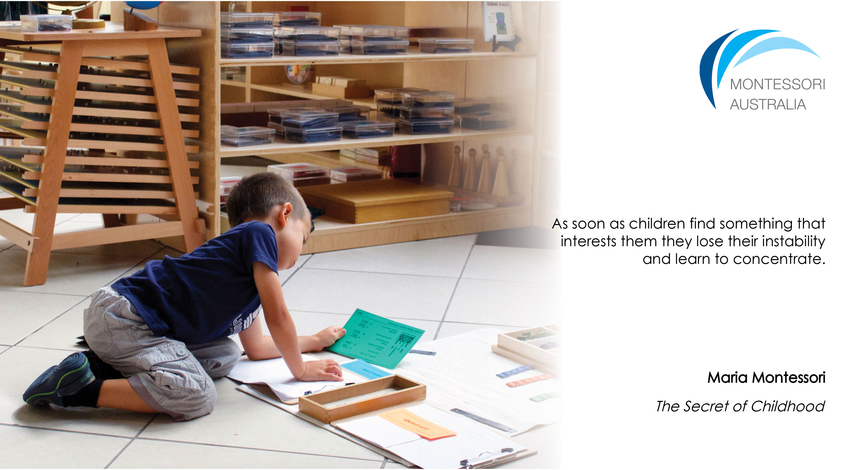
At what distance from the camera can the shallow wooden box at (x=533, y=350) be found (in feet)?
7.09

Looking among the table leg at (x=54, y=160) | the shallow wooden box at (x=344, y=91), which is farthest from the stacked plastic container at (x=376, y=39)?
the table leg at (x=54, y=160)

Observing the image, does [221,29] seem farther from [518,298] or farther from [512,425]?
[512,425]

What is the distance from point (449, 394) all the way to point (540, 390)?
0.73ft

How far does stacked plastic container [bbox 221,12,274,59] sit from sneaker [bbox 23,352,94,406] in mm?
1584

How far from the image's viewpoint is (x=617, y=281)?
1.80m

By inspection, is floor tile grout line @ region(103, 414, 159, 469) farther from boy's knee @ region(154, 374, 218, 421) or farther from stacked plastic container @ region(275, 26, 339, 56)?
stacked plastic container @ region(275, 26, 339, 56)

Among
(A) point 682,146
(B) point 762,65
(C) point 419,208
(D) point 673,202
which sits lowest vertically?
(C) point 419,208

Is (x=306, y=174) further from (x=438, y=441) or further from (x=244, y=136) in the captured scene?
(x=438, y=441)

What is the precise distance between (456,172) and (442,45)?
2.31ft

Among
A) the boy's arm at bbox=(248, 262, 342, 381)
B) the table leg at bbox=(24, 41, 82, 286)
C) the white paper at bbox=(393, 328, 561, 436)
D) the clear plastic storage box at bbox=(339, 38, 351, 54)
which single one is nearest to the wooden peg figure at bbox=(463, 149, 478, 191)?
the clear plastic storage box at bbox=(339, 38, 351, 54)

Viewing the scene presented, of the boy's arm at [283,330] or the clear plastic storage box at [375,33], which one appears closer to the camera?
the boy's arm at [283,330]

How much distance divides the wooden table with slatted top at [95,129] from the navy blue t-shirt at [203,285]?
1051 millimetres

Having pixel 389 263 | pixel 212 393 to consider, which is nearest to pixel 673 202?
pixel 212 393

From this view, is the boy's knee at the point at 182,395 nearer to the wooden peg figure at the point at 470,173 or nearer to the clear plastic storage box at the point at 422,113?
the clear plastic storage box at the point at 422,113
